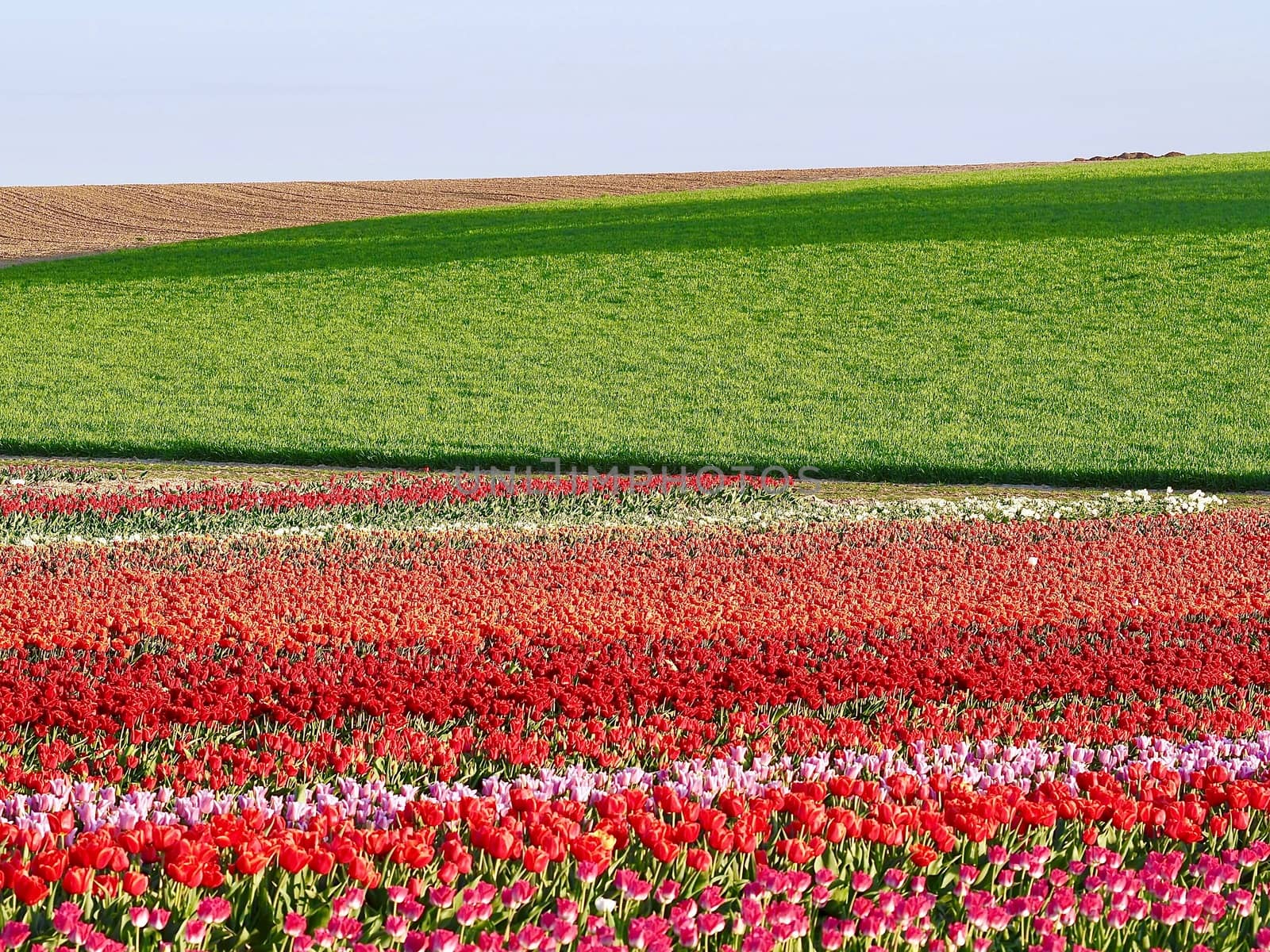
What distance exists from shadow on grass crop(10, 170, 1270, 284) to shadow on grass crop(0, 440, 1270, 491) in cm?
1640

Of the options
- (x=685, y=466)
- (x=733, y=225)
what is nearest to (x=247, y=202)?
(x=733, y=225)

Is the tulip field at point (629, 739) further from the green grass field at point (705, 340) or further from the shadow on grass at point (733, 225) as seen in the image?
the shadow on grass at point (733, 225)

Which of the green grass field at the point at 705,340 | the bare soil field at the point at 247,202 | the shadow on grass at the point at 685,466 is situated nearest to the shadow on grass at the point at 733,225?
the green grass field at the point at 705,340

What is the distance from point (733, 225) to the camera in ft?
120

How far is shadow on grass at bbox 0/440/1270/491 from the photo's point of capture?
1517 centimetres

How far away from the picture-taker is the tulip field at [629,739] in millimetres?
3578

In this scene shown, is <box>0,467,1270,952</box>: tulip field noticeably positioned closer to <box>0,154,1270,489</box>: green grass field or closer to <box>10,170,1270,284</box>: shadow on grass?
<box>0,154,1270,489</box>: green grass field

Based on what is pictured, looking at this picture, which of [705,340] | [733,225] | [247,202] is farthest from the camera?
[247,202]

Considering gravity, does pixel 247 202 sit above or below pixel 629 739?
above

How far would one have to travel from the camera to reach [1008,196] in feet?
131

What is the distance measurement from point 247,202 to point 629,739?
48.7 metres

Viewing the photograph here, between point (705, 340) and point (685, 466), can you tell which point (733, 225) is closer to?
point (705, 340)

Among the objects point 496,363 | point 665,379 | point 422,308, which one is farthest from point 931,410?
point 422,308

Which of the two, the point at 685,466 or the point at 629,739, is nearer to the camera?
the point at 629,739
